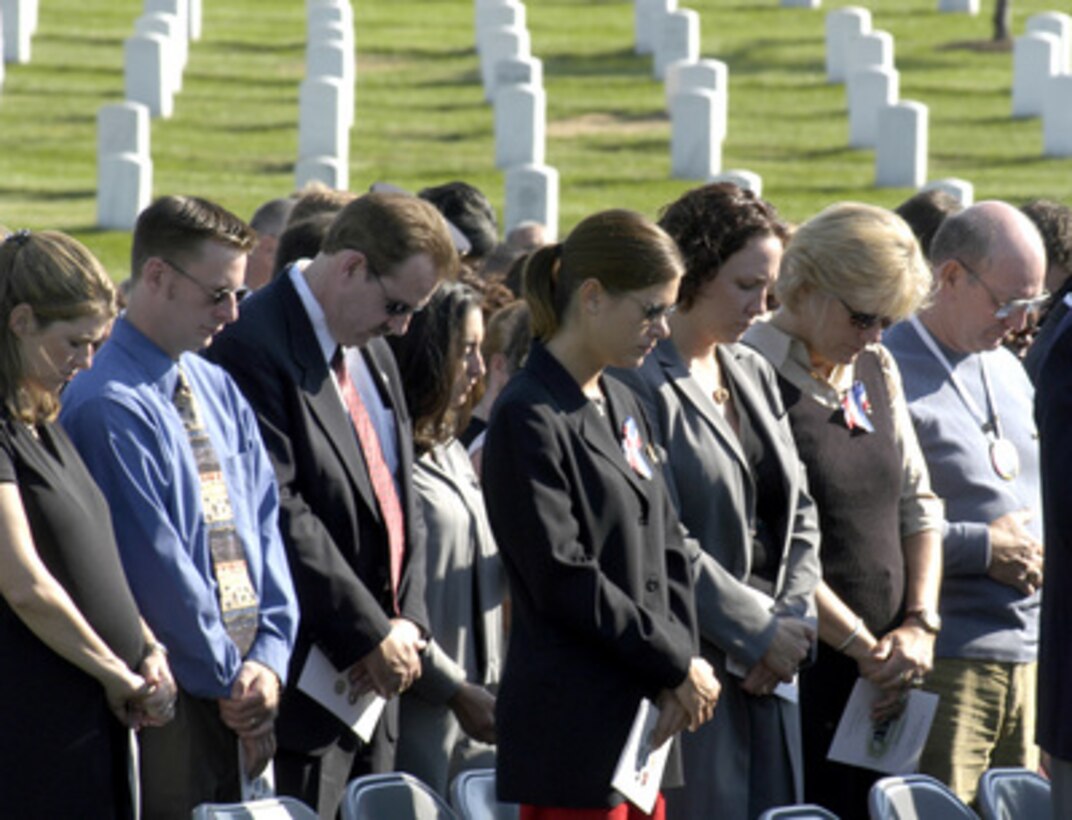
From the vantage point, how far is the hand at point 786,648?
19.5ft

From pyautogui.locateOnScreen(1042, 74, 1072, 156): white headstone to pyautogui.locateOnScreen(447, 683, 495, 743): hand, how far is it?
1513cm

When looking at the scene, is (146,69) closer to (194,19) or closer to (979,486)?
(194,19)

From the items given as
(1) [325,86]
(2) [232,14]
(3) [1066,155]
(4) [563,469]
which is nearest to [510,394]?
(4) [563,469]

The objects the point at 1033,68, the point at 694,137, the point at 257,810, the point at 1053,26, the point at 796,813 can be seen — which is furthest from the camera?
the point at 1053,26

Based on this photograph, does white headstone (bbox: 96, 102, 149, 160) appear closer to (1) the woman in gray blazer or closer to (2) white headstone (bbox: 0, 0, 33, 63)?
(2) white headstone (bbox: 0, 0, 33, 63)

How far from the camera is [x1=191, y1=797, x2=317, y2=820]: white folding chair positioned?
501 centimetres

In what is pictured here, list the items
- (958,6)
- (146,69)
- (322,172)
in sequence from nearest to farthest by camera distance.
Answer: (322,172), (146,69), (958,6)

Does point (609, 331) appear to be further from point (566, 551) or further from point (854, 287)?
point (854, 287)

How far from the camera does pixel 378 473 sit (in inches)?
238

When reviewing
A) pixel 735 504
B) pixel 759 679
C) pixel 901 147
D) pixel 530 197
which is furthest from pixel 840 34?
pixel 759 679

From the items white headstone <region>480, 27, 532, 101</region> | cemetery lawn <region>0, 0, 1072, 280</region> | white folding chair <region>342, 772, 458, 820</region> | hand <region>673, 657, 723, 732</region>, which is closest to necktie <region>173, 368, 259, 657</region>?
white folding chair <region>342, 772, 458, 820</region>

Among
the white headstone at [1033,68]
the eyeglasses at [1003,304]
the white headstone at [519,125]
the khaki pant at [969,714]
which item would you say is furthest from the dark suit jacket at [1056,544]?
the white headstone at [1033,68]

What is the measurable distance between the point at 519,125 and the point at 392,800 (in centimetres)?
1441

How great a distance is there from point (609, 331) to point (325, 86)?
46.5ft
